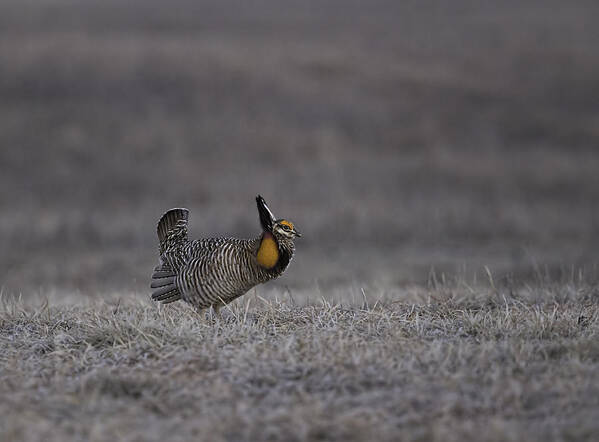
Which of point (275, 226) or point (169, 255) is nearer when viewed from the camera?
point (275, 226)

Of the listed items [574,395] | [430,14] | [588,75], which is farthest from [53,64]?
[574,395]

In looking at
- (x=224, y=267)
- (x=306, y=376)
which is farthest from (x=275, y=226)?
(x=306, y=376)

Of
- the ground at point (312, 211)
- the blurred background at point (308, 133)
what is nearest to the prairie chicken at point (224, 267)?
the ground at point (312, 211)

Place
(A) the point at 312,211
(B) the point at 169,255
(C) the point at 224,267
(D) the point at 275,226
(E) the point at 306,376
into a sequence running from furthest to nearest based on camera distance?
1. (A) the point at 312,211
2. (B) the point at 169,255
3. (D) the point at 275,226
4. (C) the point at 224,267
5. (E) the point at 306,376

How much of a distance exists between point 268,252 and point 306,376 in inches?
60.9

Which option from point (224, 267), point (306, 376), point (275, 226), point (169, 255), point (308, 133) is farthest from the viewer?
point (308, 133)

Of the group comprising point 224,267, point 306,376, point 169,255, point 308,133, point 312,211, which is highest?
point 308,133

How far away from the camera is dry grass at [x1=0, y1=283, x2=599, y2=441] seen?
3.13 meters

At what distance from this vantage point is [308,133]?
66.4ft

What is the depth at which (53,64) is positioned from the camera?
21.5 metres

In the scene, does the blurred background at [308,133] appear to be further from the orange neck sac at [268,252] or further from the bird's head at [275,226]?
the orange neck sac at [268,252]

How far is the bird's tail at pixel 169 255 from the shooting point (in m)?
5.28

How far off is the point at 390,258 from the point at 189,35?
40.5ft

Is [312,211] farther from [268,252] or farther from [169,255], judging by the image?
[268,252]
